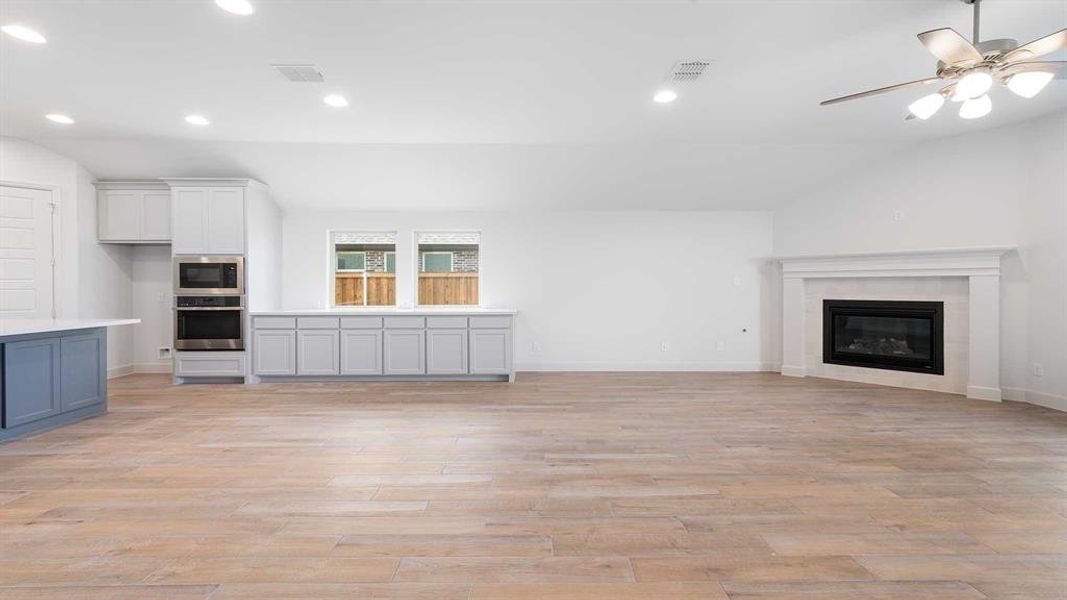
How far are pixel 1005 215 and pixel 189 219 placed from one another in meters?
9.51

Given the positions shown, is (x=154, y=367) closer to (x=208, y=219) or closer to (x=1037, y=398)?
(x=208, y=219)

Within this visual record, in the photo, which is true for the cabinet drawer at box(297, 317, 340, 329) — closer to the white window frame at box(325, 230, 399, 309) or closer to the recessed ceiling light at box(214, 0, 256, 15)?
the white window frame at box(325, 230, 399, 309)

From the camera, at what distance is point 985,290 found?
5055mm

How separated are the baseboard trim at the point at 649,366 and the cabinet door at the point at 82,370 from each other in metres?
4.60

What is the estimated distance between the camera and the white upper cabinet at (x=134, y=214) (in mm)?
5980

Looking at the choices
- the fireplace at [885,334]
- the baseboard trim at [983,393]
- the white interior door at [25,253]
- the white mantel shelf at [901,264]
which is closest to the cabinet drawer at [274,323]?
the white interior door at [25,253]

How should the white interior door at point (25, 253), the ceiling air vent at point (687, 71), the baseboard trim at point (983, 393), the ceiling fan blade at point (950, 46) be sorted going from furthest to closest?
1. the white interior door at point (25, 253)
2. the baseboard trim at point (983, 393)
3. the ceiling air vent at point (687, 71)
4. the ceiling fan blade at point (950, 46)

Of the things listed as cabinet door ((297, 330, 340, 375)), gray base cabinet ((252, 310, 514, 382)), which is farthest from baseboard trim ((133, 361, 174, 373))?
cabinet door ((297, 330, 340, 375))

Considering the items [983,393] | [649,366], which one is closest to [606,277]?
[649,366]

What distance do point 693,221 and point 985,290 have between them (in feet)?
10.9

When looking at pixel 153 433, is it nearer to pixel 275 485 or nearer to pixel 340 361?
pixel 275 485

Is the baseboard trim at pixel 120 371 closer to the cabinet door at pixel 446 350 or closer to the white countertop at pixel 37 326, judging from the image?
the white countertop at pixel 37 326

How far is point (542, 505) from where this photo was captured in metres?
2.52

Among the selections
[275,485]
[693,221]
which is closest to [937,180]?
[693,221]
